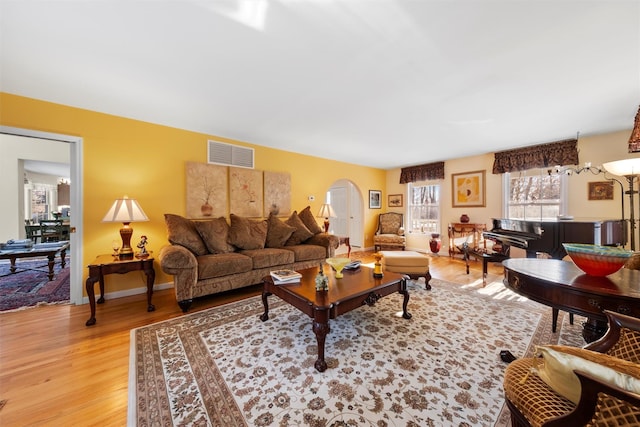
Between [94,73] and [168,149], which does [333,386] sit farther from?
[168,149]

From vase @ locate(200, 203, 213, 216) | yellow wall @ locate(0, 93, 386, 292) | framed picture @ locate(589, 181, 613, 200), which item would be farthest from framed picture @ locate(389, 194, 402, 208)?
vase @ locate(200, 203, 213, 216)

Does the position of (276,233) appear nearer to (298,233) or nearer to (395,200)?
(298,233)

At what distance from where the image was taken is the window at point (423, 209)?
587 cm

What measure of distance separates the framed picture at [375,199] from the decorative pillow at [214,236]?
417 cm

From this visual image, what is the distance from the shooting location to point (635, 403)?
55 centimetres

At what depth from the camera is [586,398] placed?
63cm

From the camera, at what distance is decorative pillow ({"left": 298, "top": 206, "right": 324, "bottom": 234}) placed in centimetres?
450

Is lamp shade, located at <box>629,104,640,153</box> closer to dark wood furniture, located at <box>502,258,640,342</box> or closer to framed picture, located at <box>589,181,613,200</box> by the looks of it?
dark wood furniture, located at <box>502,258,640,342</box>

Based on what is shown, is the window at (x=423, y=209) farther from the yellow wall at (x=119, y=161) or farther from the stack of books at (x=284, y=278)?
the stack of books at (x=284, y=278)

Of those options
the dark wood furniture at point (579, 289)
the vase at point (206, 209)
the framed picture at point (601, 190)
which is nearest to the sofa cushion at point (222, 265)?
the vase at point (206, 209)

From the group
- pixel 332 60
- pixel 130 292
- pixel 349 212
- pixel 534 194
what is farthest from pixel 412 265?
pixel 130 292

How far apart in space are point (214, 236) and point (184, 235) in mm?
376

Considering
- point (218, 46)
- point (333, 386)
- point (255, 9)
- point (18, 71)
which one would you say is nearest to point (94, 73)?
point (18, 71)

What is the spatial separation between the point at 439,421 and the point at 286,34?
2.61 meters
